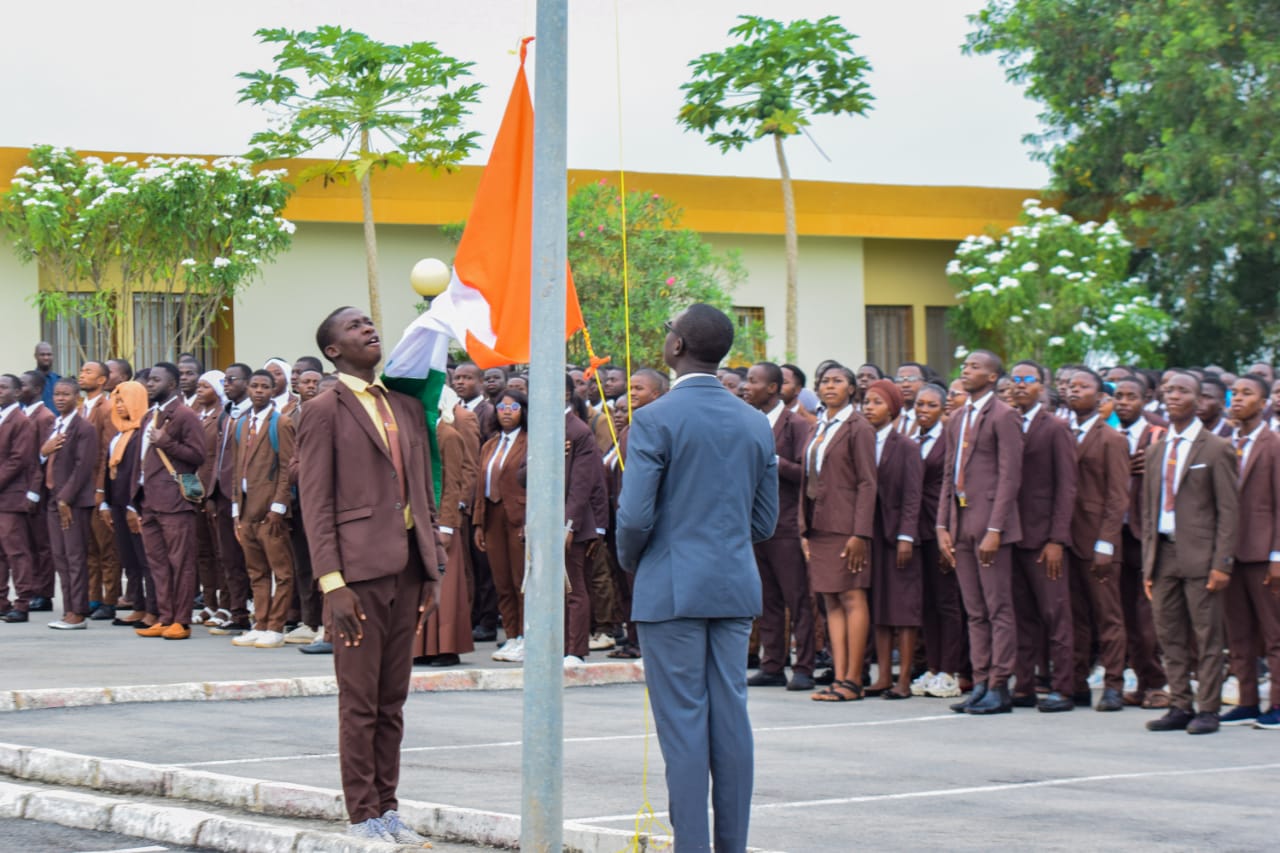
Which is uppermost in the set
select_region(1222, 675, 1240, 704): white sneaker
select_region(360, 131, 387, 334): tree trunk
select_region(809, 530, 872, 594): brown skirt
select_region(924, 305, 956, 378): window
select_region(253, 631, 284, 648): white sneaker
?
select_region(360, 131, 387, 334): tree trunk

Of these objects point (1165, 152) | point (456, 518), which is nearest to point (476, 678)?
point (456, 518)

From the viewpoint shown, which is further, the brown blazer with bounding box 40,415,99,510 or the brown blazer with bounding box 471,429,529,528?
the brown blazer with bounding box 40,415,99,510

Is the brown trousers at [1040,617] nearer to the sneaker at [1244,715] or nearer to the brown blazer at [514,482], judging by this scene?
the sneaker at [1244,715]

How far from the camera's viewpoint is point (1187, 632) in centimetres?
1126

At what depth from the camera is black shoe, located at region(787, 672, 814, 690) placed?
13227 millimetres

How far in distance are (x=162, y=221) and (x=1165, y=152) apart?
1694cm

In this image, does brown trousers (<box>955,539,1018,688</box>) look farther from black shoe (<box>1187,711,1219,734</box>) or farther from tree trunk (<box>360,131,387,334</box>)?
tree trunk (<box>360,131,387,334</box>)

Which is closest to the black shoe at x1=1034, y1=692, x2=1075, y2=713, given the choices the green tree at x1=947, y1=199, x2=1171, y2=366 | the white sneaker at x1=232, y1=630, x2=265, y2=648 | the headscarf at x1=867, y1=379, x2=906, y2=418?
the headscarf at x1=867, y1=379, x2=906, y2=418

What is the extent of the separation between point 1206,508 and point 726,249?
22794 mm

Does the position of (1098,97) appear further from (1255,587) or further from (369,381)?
(369,381)

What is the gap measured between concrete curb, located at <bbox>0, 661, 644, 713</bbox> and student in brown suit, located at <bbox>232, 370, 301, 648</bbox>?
7.89 ft

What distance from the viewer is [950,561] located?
12336 mm

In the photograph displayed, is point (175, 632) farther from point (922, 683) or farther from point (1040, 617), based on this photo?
point (1040, 617)

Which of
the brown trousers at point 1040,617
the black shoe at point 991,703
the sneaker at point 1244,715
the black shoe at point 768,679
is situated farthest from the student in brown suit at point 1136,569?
the black shoe at point 768,679
